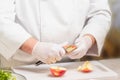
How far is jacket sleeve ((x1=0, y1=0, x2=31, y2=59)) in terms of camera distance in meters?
1.13

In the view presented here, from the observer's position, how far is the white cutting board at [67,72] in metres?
1.08

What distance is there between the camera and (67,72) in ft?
3.75

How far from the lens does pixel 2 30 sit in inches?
44.7

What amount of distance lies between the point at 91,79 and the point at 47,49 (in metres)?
0.21

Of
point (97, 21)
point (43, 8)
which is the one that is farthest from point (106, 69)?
point (43, 8)

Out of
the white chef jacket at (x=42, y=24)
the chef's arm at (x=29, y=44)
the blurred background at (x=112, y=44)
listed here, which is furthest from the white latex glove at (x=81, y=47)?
the blurred background at (x=112, y=44)

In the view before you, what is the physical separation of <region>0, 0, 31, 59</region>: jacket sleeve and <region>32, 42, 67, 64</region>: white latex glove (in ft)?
0.21

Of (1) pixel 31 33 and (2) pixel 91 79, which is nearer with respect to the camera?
(2) pixel 91 79

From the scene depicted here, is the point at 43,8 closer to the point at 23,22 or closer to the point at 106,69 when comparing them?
the point at 23,22

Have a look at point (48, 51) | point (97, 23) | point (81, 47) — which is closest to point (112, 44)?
point (97, 23)

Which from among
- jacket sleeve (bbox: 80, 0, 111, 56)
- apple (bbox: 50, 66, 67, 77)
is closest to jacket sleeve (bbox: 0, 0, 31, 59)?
apple (bbox: 50, 66, 67, 77)

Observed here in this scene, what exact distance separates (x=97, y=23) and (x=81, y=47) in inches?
7.4

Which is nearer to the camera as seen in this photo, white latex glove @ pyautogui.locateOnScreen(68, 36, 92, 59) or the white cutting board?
the white cutting board

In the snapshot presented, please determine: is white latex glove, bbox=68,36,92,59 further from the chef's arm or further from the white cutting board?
the chef's arm
